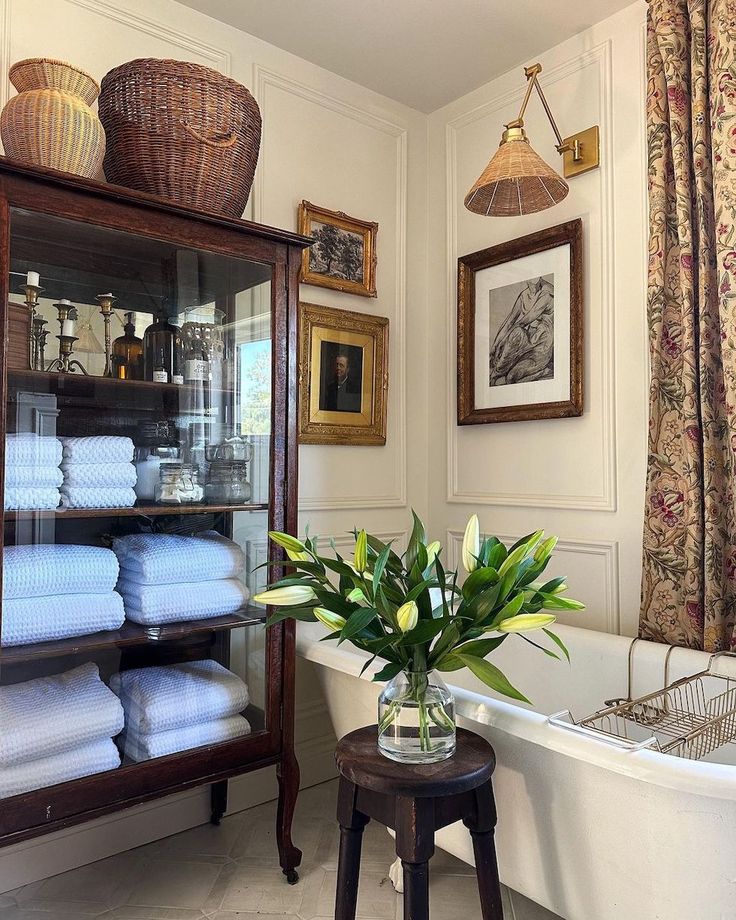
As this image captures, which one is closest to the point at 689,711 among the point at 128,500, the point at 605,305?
the point at 605,305

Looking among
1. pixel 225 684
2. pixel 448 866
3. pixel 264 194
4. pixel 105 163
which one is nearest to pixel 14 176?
pixel 105 163

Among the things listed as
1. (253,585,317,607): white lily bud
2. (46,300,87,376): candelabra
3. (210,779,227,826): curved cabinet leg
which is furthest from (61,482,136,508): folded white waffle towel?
(210,779,227,826): curved cabinet leg

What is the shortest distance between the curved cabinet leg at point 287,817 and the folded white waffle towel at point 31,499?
3.10ft

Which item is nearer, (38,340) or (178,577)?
(38,340)

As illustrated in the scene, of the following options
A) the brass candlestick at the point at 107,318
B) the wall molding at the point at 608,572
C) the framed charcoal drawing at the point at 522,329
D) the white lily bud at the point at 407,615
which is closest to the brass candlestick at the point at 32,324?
the brass candlestick at the point at 107,318

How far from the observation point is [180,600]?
5.87 ft

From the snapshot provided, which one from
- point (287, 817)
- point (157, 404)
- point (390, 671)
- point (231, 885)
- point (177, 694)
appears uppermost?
point (157, 404)

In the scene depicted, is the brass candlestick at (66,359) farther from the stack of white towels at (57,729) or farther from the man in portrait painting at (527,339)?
the man in portrait painting at (527,339)

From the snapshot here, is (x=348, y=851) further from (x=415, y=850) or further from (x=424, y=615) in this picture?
(x=424, y=615)

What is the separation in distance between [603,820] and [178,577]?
110cm

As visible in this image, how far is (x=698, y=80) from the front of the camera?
1976mm

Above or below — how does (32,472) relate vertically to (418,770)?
above

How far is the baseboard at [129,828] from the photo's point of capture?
6.24 feet

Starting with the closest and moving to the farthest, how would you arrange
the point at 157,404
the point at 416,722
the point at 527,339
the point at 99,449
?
the point at 416,722 < the point at 99,449 < the point at 157,404 < the point at 527,339
